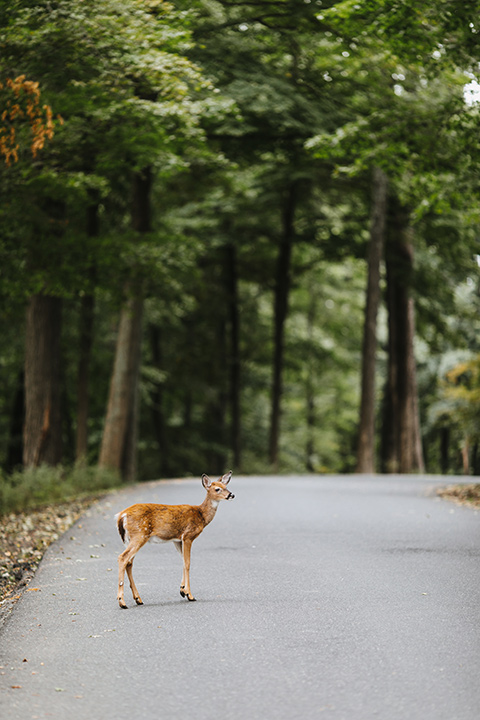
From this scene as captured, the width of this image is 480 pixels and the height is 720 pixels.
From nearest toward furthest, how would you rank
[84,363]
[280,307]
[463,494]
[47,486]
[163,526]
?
[163,526] → [47,486] → [463,494] → [84,363] → [280,307]

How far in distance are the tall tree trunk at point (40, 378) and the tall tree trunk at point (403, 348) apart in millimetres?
13093

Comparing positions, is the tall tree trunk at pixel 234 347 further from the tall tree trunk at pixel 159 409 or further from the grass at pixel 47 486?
the grass at pixel 47 486

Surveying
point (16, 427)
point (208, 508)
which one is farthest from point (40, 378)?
point (208, 508)

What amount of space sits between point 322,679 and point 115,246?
1424 centimetres

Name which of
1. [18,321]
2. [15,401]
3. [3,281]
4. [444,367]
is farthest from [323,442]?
[3,281]

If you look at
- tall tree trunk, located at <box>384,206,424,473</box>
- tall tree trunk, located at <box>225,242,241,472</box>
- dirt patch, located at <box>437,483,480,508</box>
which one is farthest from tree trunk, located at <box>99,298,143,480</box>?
tall tree trunk, located at <box>225,242,241,472</box>

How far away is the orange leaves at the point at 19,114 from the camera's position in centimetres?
992

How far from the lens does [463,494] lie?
16.4 meters

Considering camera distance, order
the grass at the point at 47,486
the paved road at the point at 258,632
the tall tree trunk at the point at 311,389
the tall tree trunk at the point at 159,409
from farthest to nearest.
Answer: the tall tree trunk at the point at 311,389 → the tall tree trunk at the point at 159,409 → the grass at the point at 47,486 → the paved road at the point at 258,632

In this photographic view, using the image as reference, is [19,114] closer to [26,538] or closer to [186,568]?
[26,538]

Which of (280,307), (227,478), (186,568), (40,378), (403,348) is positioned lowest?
(186,568)

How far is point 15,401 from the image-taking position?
28.5 meters

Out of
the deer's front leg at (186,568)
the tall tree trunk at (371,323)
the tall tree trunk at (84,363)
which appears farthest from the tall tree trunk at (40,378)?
the deer's front leg at (186,568)

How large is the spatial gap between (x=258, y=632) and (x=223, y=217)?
24886 millimetres
